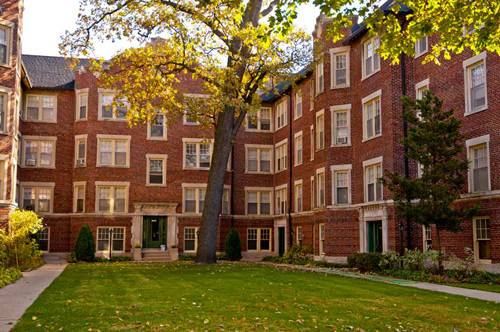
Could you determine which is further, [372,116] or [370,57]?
[370,57]

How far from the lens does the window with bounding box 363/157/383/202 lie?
2545 centimetres

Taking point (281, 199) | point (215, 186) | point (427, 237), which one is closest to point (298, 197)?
point (281, 199)

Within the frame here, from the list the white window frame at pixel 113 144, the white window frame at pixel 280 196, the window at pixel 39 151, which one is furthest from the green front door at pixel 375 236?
the window at pixel 39 151

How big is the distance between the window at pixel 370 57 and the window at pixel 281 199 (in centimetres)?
1198

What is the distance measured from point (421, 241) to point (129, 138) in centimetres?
1969

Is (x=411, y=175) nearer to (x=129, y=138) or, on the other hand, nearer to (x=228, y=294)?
(x=228, y=294)

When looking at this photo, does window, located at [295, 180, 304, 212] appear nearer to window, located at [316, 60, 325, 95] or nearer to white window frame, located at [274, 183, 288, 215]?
white window frame, located at [274, 183, 288, 215]

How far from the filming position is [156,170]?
3694cm

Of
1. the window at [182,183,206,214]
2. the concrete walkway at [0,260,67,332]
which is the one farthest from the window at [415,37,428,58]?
the window at [182,183,206,214]

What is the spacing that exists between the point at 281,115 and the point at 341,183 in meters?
11.1

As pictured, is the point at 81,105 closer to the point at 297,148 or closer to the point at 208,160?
the point at 208,160

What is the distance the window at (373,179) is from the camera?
25.5 meters

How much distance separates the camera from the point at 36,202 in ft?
117

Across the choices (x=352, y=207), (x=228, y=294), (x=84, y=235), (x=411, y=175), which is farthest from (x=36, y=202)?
(x=228, y=294)
